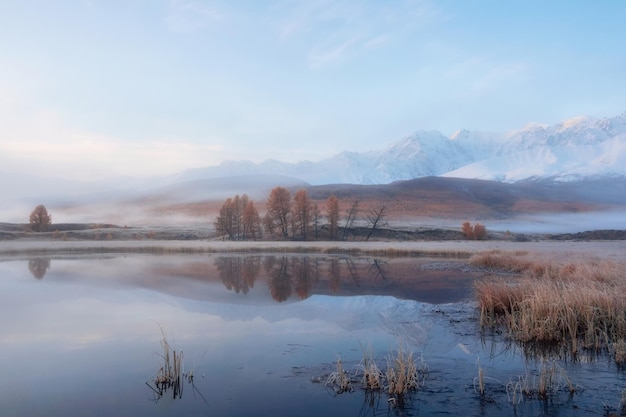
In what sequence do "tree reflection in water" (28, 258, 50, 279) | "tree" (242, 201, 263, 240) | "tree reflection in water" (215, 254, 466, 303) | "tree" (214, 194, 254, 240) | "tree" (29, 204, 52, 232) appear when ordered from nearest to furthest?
"tree reflection in water" (215, 254, 466, 303), "tree reflection in water" (28, 258, 50, 279), "tree" (242, 201, 263, 240), "tree" (214, 194, 254, 240), "tree" (29, 204, 52, 232)

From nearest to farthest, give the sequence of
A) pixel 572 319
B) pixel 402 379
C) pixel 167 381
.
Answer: pixel 402 379, pixel 167 381, pixel 572 319

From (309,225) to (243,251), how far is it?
3639 cm

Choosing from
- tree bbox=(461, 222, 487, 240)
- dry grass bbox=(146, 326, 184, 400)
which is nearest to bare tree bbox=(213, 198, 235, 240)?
tree bbox=(461, 222, 487, 240)

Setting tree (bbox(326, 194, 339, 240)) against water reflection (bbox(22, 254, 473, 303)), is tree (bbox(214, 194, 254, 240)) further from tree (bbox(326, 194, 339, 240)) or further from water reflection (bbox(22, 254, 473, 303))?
water reflection (bbox(22, 254, 473, 303))

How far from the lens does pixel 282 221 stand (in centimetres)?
9312

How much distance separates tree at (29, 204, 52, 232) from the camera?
10088cm

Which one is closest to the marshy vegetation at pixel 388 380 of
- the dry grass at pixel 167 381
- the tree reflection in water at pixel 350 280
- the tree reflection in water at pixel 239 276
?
the dry grass at pixel 167 381

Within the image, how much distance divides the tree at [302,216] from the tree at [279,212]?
1522 millimetres

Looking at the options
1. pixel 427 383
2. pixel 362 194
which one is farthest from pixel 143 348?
pixel 362 194

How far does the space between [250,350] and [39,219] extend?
104 metres

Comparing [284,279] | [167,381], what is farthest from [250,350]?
[284,279]

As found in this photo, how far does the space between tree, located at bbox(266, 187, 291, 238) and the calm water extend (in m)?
67.0

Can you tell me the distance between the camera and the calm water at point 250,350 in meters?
8.68

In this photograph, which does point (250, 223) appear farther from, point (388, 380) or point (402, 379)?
point (402, 379)
